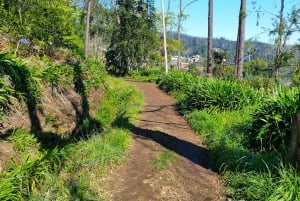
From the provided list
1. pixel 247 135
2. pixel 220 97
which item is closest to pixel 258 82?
pixel 220 97

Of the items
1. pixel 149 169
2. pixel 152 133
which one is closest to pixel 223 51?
pixel 152 133

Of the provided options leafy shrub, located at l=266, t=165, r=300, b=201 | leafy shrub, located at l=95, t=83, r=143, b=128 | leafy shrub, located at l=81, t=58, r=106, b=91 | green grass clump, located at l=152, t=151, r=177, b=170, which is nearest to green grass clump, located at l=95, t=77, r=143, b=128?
leafy shrub, located at l=95, t=83, r=143, b=128

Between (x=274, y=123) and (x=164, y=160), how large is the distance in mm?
2205

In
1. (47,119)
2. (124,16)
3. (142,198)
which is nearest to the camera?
(142,198)

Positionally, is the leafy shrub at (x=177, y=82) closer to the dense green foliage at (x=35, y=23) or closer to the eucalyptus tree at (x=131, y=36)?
the dense green foliage at (x=35, y=23)

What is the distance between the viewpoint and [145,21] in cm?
2952

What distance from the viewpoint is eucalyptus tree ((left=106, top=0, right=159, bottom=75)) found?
1153 inches

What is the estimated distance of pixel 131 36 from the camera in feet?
96.1

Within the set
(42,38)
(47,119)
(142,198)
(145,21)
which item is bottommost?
(142,198)

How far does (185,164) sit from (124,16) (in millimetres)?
24346

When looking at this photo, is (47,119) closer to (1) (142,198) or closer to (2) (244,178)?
(1) (142,198)

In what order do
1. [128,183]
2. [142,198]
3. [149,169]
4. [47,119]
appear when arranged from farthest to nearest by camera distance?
[47,119] → [149,169] → [128,183] → [142,198]

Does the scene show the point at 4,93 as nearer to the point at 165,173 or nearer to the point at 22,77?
the point at 22,77

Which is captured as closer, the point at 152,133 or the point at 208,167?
the point at 208,167
